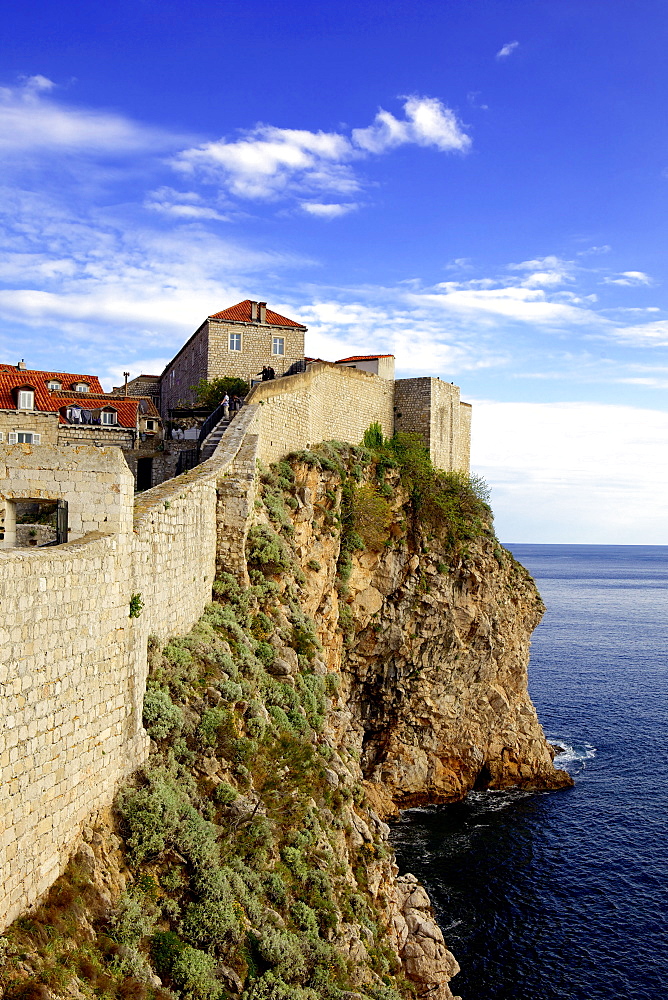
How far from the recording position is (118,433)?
103 ft

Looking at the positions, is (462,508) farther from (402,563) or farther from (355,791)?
(355,791)

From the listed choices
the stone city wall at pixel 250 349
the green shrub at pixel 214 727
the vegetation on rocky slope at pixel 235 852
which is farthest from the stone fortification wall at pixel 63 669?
the stone city wall at pixel 250 349

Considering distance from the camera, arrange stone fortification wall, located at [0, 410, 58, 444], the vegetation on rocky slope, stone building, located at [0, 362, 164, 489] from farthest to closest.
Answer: stone building, located at [0, 362, 164, 489] → stone fortification wall, located at [0, 410, 58, 444] → the vegetation on rocky slope

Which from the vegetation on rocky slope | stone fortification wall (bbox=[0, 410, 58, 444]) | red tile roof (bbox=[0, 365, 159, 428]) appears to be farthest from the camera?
red tile roof (bbox=[0, 365, 159, 428])

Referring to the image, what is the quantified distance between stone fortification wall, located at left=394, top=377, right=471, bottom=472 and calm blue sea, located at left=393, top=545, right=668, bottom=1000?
64.0 feet

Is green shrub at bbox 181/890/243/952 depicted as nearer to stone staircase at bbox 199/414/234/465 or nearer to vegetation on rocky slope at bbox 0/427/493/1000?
vegetation on rocky slope at bbox 0/427/493/1000

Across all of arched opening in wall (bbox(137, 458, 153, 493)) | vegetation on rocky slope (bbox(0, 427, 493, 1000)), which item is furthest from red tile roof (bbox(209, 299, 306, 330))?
vegetation on rocky slope (bbox(0, 427, 493, 1000))

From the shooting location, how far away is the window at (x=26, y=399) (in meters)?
30.0

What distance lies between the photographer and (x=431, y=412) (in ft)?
137

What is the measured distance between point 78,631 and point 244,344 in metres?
30.0

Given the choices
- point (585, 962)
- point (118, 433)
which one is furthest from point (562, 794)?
point (118, 433)

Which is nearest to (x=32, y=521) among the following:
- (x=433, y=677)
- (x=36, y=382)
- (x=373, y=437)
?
(x=36, y=382)

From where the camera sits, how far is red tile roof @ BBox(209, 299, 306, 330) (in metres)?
37.8

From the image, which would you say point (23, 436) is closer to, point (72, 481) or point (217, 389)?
point (217, 389)
